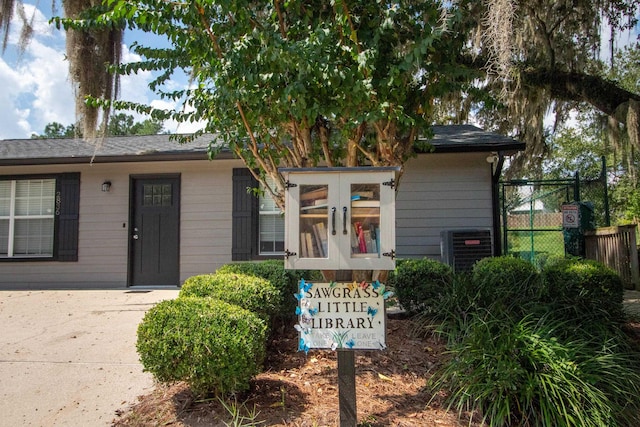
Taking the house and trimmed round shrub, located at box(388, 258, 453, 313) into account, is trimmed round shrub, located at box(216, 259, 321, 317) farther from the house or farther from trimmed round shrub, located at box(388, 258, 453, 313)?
the house

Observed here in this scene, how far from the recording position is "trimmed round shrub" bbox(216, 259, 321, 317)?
4023 millimetres

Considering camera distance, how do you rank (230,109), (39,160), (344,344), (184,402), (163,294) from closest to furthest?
(344,344) < (184,402) < (230,109) < (163,294) < (39,160)

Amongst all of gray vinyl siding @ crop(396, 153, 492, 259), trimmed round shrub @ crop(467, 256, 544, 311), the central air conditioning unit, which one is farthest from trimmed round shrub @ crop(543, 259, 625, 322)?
gray vinyl siding @ crop(396, 153, 492, 259)

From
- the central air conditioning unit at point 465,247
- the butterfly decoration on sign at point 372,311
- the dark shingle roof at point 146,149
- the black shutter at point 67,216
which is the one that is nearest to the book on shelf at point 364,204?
the butterfly decoration on sign at point 372,311

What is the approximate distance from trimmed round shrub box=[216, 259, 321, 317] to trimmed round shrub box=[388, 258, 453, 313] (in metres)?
0.87

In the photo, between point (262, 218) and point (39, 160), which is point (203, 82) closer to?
point (262, 218)

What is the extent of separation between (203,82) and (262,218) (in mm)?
3972

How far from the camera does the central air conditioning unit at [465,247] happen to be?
6.59 m

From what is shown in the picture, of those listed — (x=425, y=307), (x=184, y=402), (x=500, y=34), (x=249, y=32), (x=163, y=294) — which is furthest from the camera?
(x=163, y=294)

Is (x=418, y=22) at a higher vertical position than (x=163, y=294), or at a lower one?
higher

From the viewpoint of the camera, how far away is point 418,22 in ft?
11.2

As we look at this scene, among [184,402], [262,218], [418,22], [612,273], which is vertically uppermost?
[418,22]

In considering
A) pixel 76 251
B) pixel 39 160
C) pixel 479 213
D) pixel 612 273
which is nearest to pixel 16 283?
pixel 76 251

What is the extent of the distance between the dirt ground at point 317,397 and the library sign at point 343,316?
1.72ft
